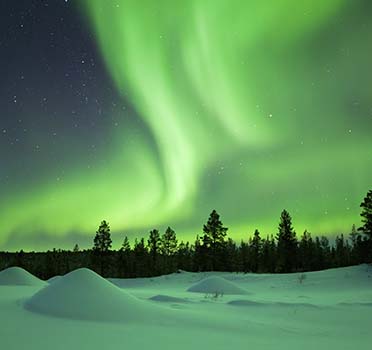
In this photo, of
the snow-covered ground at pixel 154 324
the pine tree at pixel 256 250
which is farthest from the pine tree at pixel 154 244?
the snow-covered ground at pixel 154 324

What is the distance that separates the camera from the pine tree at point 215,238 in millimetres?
54188

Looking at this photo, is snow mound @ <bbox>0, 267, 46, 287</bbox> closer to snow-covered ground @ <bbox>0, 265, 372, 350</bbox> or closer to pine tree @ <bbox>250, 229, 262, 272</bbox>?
snow-covered ground @ <bbox>0, 265, 372, 350</bbox>

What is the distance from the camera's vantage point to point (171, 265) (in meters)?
74.1

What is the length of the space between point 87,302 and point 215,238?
46884 mm

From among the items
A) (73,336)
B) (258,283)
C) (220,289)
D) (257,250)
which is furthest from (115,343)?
(257,250)

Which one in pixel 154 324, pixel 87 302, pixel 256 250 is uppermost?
pixel 256 250

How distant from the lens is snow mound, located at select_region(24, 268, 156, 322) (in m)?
7.92

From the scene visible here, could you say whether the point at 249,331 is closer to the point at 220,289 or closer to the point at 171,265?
the point at 220,289

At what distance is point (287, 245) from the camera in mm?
49094

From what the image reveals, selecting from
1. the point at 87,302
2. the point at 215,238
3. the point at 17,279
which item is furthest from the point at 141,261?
the point at 87,302

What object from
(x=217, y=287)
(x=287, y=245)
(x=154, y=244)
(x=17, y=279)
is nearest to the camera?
(x=217, y=287)

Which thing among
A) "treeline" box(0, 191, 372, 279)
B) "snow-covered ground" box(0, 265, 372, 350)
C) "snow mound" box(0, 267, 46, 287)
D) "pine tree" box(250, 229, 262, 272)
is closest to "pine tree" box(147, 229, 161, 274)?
"treeline" box(0, 191, 372, 279)

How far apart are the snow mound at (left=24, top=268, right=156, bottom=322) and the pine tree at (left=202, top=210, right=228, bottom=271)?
44811 millimetres

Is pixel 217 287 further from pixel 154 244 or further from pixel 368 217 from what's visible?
pixel 154 244
